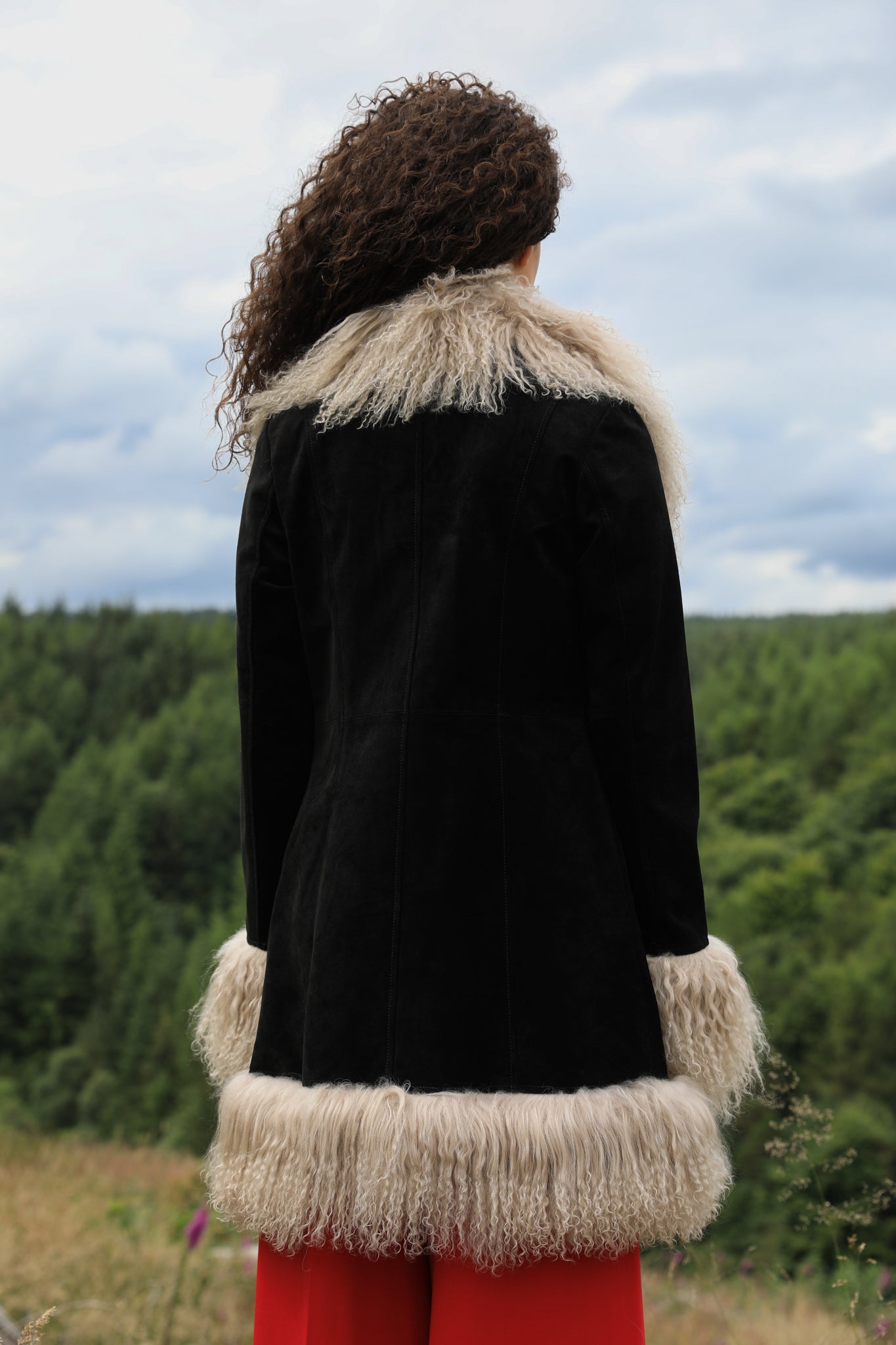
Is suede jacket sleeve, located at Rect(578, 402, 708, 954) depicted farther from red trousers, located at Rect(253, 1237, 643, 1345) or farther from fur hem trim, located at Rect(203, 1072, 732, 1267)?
red trousers, located at Rect(253, 1237, 643, 1345)

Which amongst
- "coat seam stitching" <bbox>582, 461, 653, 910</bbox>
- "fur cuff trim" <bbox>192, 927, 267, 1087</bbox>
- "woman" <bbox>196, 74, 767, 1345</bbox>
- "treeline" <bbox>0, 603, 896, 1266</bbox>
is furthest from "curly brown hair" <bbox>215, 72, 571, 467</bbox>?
"treeline" <bbox>0, 603, 896, 1266</bbox>


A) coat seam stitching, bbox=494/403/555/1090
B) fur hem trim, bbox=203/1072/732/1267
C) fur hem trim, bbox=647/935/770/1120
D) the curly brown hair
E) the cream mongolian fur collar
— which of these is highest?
the curly brown hair

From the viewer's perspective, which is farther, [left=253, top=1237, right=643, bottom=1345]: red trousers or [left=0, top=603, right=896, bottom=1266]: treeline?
[left=0, top=603, right=896, bottom=1266]: treeline

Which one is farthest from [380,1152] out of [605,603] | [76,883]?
[76,883]

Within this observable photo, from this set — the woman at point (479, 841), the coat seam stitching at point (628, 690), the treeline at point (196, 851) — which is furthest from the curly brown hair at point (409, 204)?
the treeline at point (196, 851)

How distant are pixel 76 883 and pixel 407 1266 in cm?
554

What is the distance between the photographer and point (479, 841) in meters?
1.36

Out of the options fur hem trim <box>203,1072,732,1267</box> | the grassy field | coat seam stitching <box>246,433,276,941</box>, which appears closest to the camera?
fur hem trim <box>203,1072,732,1267</box>

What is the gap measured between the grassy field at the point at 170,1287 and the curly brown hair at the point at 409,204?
203 centimetres

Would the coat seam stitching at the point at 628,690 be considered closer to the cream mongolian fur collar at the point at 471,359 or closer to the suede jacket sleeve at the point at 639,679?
the suede jacket sleeve at the point at 639,679

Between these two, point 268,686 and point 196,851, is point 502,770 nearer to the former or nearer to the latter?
point 268,686

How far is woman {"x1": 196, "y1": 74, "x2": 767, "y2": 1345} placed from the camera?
51.4 inches

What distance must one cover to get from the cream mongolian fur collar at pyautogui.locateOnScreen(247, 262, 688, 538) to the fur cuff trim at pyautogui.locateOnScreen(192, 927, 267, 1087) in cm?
77

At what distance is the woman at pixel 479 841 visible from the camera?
130 cm
